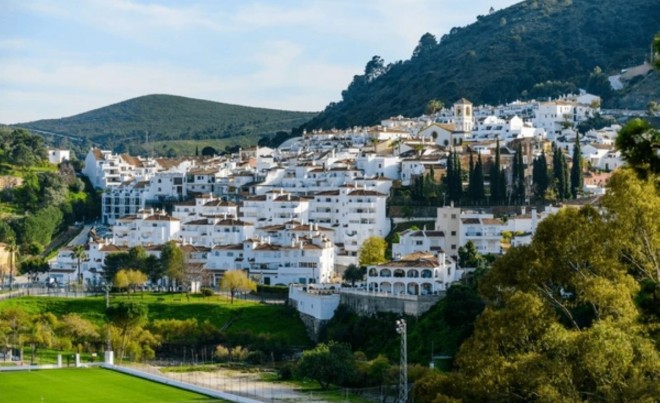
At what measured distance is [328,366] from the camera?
166ft

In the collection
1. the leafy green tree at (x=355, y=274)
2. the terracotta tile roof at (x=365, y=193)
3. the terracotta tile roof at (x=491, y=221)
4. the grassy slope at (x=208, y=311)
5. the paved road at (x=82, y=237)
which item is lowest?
the grassy slope at (x=208, y=311)

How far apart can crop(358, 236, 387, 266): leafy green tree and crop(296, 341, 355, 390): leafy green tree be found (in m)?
17.9

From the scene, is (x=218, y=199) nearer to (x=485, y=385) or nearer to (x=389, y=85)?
(x=485, y=385)

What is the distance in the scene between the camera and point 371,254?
69.9 meters

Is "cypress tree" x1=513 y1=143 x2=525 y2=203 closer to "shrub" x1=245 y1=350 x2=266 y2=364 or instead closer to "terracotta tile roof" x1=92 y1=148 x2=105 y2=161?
"shrub" x1=245 y1=350 x2=266 y2=364

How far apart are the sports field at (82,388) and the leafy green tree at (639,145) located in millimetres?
32474

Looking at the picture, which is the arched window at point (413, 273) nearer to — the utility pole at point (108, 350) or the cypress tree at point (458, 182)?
the utility pole at point (108, 350)

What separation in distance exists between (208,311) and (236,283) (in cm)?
253

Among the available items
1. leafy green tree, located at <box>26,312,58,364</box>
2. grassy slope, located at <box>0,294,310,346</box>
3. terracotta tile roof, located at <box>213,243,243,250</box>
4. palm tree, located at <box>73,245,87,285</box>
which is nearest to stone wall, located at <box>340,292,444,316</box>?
grassy slope, located at <box>0,294,310,346</box>

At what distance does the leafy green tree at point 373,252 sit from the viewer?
69.7m

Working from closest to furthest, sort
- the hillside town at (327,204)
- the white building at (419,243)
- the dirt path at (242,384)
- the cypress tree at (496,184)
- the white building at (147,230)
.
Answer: the dirt path at (242,384)
the white building at (419,243)
the hillside town at (327,204)
the cypress tree at (496,184)
the white building at (147,230)

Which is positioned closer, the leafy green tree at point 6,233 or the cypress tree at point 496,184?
the cypress tree at point 496,184

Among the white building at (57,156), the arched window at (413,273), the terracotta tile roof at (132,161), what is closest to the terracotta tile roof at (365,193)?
the arched window at (413,273)

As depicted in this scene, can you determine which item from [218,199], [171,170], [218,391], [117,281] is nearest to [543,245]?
[218,391]
